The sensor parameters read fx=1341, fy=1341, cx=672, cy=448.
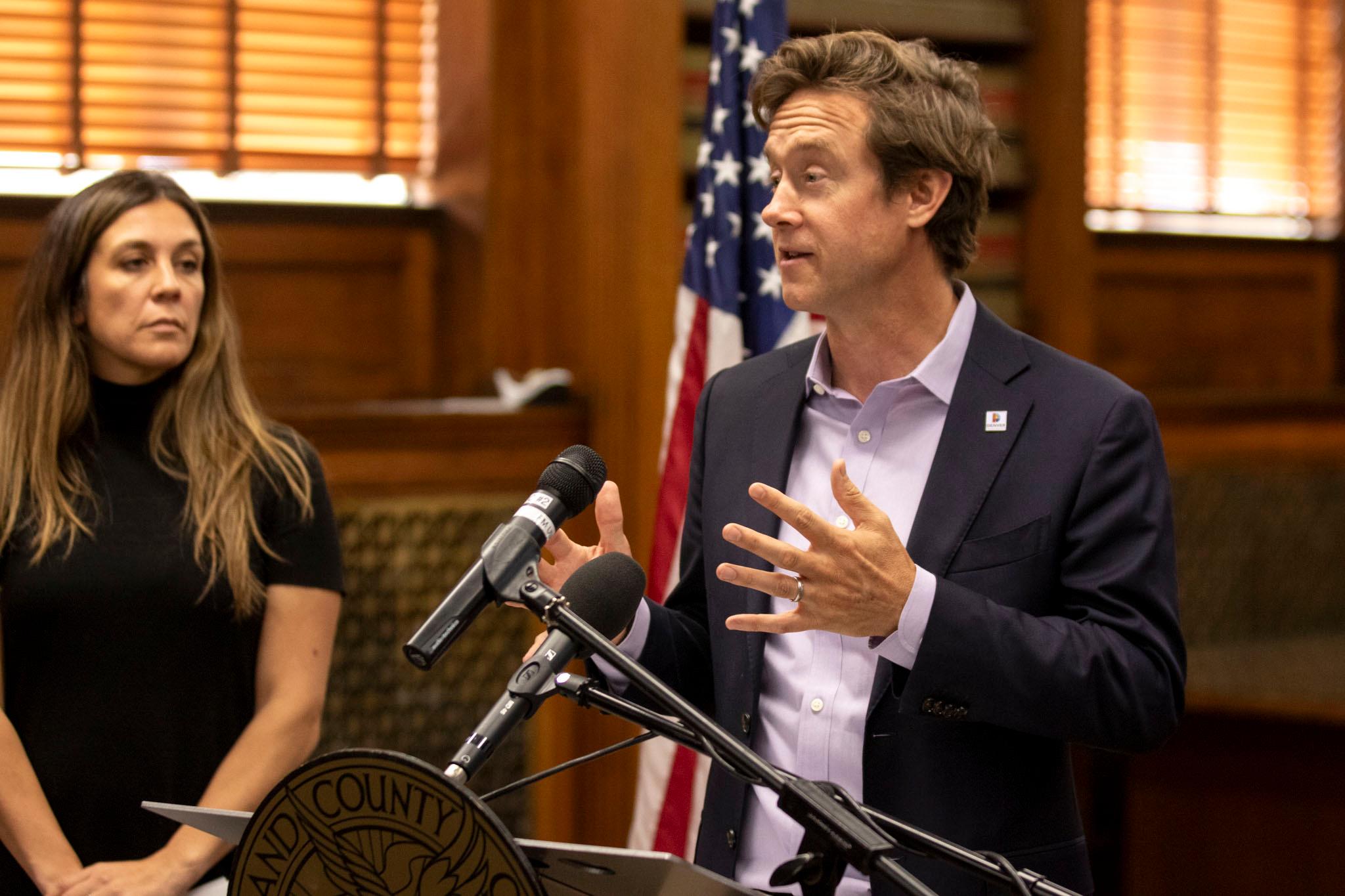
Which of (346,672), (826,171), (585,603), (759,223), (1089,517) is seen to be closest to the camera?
(585,603)

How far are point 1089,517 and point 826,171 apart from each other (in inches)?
23.6

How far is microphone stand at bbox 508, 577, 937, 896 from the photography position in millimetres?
1121

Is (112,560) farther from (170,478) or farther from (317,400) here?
(317,400)

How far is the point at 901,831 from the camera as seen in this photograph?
1.20m

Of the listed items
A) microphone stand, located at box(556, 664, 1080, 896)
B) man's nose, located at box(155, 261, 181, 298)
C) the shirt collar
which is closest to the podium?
microphone stand, located at box(556, 664, 1080, 896)

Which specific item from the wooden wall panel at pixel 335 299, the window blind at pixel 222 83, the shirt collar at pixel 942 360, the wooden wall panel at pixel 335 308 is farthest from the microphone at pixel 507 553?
the window blind at pixel 222 83

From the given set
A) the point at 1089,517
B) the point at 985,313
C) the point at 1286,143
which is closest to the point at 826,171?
the point at 985,313

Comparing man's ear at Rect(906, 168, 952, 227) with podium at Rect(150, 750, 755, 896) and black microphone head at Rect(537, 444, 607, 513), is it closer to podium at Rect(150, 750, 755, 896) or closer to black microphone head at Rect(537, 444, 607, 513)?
black microphone head at Rect(537, 444, 607, 513)

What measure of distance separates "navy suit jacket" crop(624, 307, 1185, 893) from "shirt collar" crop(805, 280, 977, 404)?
0.03m

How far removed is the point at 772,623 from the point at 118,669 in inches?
47.6

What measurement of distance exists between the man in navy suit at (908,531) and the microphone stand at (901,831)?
0.75ft

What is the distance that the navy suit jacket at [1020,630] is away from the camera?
1.55 metres

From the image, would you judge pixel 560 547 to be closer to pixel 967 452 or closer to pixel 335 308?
pixel 967 452

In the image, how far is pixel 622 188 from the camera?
3.48m
